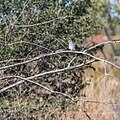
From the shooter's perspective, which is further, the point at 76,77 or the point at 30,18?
the point at 76,77

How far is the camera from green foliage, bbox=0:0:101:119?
4.22 m

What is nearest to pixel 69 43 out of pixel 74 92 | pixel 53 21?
pixel 53 21

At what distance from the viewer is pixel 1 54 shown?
4.18m

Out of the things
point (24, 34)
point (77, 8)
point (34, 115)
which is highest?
point (77, 8)

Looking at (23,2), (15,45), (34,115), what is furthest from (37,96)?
(23,2)

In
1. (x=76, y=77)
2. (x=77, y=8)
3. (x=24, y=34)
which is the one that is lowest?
(x=76, y=77)

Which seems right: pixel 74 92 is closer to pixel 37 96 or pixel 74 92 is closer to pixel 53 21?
pixel 37 96

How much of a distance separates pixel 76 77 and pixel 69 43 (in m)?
0.39

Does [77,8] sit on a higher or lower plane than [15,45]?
higher

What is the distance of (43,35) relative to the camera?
4.28m

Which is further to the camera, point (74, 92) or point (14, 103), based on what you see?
point (74, 92)

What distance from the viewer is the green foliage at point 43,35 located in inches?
166

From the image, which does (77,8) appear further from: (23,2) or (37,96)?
(37,96)

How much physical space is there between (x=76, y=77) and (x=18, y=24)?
78 centimetres
